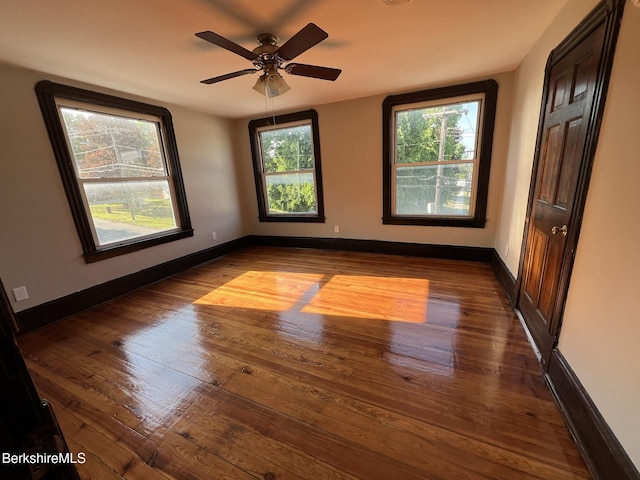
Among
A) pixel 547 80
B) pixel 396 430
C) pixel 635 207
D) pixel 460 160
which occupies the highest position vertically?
pixel 547 80

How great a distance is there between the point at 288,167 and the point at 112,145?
2431mm

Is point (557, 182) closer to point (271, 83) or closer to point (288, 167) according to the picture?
point (271, 83)

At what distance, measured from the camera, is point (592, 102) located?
4.77 feet

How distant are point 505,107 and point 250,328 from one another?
375 cm

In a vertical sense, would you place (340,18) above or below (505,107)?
above

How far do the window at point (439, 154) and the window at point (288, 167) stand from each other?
45.9 inches

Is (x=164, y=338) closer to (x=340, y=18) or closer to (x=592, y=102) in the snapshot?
(x=340, y=18)

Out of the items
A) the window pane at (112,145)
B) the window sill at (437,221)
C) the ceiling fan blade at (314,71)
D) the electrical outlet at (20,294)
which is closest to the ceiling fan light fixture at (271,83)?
the ceiling fan blade at (314,71)

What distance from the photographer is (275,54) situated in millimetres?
2031

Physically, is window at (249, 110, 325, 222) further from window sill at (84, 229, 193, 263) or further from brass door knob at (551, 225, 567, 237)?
brass door knob at (551, 225, 567, 237)

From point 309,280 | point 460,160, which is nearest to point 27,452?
point 309,280

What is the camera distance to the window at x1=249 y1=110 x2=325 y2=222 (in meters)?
4.40

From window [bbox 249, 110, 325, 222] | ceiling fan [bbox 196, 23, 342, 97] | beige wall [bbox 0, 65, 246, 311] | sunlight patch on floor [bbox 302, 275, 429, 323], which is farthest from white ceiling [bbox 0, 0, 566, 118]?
sunlight patch on floor [bbox 302, 275, 429, 323]

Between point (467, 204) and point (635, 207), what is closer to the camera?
point (635, 207)
